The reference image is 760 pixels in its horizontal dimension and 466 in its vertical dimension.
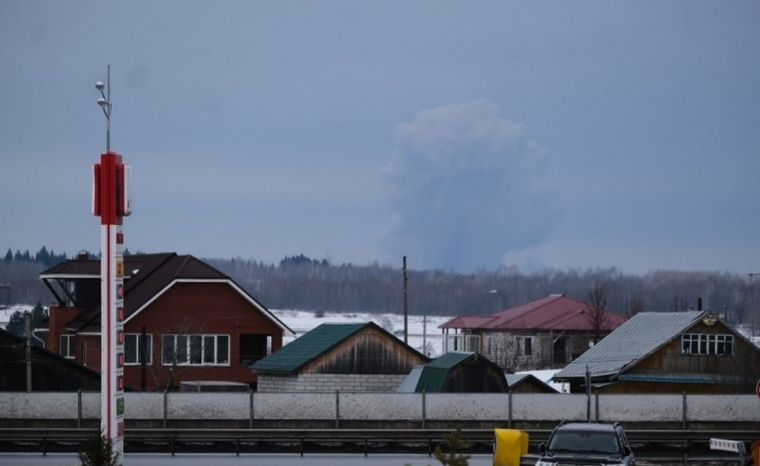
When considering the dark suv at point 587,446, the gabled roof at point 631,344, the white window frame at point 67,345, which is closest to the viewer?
the dark suv at point 587,446

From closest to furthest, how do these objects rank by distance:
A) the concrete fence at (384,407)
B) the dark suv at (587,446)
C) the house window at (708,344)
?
1. the dark suv at (587,446)
2. the concrete fence at (384,407)
3. the house window at (708,344)

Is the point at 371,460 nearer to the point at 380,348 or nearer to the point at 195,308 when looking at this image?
the point at 380,348

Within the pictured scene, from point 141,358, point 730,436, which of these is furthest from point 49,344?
point 730,436

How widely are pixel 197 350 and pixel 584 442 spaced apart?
116 feet

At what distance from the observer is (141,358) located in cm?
5719

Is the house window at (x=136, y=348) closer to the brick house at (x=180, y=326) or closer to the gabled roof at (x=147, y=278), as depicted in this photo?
the brick house at (x=180, y=326)

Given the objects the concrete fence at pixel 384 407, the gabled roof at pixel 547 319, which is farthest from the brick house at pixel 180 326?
the gabled roof at pixel 547 319

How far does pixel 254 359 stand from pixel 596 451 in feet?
124

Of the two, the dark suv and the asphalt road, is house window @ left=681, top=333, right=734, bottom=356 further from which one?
the dark suv

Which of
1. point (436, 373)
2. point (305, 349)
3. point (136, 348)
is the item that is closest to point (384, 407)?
point (436, 373)

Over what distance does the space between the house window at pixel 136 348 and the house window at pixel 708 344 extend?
24522 millimetres

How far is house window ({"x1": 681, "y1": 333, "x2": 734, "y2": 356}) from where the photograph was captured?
174 ft

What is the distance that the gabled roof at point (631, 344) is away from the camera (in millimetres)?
52625

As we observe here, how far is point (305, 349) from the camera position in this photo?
52562 mm
